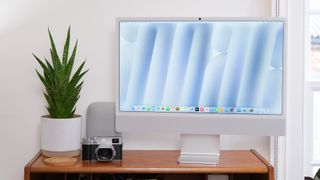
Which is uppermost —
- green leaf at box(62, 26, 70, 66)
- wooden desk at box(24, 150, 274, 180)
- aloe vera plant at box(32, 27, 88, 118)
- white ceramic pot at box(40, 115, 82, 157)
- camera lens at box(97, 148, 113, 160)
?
green leaf at box(62, 26, 70, 66)

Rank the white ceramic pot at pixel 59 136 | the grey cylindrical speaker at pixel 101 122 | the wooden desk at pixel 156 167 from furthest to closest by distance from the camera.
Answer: the grey cylindrical speaker at pixel 101 122 < the white ceramic pot at pixel 59 136 < the wooden desk at pixel 156 167

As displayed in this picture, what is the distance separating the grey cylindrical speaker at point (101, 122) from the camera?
1855 mm

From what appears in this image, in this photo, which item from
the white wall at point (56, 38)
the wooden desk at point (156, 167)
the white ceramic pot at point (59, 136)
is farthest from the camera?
the white wall at point (56, 38)

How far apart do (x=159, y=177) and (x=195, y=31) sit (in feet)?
2.18

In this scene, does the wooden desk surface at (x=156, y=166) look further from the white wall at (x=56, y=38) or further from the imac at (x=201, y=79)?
the white wall at (x=56, y=38)

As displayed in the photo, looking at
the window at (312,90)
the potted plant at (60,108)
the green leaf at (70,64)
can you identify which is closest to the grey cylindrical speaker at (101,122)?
the potted plant at (60,108)

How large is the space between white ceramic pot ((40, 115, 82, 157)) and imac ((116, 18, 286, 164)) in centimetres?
21

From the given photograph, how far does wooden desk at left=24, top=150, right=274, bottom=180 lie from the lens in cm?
159

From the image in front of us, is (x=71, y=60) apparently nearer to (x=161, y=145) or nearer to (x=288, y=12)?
(x=161, y=145)

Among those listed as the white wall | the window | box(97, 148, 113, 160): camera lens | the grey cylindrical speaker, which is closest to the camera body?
box(97, 148, 113, 160): camera lens

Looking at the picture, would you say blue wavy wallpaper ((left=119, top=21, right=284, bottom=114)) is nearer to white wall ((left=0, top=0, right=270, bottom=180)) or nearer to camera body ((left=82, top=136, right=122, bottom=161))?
camera body ((left=82, top=136, right=122, bottom=161))

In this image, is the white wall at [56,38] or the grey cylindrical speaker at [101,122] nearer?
the grey cylindrical speaker at [101,122]

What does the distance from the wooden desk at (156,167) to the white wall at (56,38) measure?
27cm

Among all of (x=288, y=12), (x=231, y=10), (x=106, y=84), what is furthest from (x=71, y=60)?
(x=288, y=12)
